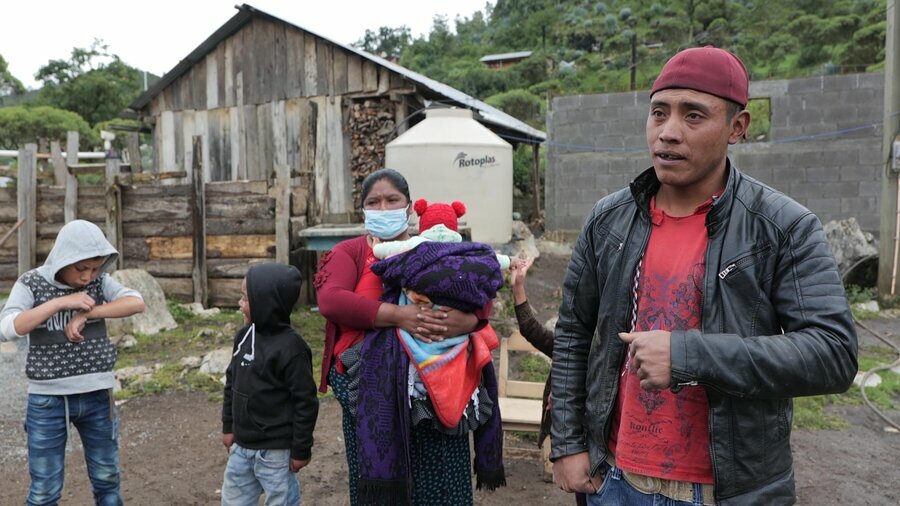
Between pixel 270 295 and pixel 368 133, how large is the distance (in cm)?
876

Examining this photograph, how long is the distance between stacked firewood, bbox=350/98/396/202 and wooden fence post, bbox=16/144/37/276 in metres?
4.76

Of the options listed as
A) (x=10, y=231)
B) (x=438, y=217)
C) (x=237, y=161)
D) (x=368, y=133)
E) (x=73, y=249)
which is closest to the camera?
(x=438, y=217)

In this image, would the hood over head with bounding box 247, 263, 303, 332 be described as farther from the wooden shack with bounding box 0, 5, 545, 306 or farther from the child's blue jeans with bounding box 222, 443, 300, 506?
the wooden shack with bounding box 0, 5, 545, 306

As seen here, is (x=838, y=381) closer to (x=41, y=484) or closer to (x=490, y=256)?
(x=490, y=256)

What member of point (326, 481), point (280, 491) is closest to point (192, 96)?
point (326, 481)

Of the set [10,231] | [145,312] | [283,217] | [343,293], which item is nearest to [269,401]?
[343,293]

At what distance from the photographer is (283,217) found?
773 centimetres

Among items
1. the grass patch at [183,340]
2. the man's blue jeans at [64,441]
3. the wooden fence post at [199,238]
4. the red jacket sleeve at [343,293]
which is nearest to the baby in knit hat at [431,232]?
the red jacket sleeve at [343,293]

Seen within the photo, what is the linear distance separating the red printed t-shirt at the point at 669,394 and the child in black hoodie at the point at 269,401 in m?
1.49

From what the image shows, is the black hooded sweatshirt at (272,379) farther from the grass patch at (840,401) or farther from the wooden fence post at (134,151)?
the wooden fence post at (134,151)

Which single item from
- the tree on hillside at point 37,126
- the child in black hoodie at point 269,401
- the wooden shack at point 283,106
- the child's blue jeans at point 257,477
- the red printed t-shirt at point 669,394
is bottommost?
the child's blue jeans at point 257,477

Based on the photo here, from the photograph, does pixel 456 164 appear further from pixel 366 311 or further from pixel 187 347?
pixel 366 311

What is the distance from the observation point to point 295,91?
458 inches

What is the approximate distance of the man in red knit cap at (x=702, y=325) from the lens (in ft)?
4.49
